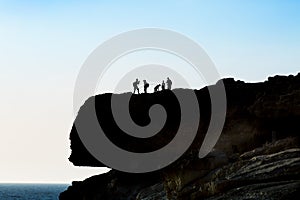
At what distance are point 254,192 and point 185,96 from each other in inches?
1152

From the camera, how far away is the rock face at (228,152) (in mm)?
15547

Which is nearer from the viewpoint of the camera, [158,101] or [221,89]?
Result: [221,89]

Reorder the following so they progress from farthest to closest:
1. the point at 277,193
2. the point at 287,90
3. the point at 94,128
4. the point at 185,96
Result: 1. the point at 94,128
2. the point at 185,96
3. the point at 287,90
4. the point at 277,193

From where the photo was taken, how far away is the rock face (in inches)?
612

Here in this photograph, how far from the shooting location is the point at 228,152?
3306 centimetres

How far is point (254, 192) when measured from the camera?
47.9 ft

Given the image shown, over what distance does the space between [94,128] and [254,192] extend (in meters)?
33.8

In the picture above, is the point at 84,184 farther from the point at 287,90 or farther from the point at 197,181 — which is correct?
the point at 197,181

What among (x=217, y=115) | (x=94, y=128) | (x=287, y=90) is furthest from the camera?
(x=94, y=128)

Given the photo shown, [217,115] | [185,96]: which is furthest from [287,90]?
[185,96]

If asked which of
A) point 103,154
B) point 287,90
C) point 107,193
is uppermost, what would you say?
point 287,90

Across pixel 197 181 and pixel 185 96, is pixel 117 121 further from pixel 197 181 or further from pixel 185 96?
pixel 197 181

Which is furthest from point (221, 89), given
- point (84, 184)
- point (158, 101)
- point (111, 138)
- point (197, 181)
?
point (197, 181)

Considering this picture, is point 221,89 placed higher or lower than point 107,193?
higher
